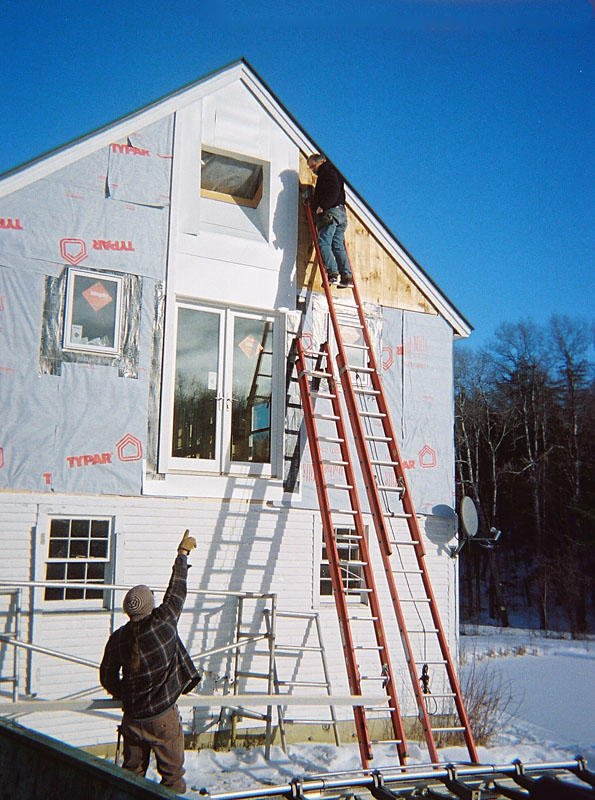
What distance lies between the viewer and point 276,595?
790 centimetres

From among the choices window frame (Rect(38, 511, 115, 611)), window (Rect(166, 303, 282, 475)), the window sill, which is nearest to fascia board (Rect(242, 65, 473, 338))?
window (Rect(166, 303, 282, 475))

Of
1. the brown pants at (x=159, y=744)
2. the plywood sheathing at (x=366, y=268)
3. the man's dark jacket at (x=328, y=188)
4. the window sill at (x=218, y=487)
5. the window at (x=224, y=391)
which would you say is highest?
the man's dark jacket at (x=328, y=188)

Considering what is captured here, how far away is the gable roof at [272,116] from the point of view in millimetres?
7730

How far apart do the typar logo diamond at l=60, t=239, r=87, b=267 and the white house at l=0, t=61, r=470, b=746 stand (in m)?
0.02

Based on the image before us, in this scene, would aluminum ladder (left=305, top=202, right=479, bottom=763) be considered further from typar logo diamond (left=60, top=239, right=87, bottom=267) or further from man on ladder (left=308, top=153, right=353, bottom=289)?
typar logo diamond (left=60, top=239, right=87, bottom=267)

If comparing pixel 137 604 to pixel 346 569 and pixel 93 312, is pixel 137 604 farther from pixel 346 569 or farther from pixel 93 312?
pixel 346 569

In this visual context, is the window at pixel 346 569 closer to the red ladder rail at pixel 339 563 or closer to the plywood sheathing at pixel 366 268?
the red ladder rail at pixel 339 563

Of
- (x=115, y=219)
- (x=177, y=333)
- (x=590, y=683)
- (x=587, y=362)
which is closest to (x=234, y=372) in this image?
(x=177, y=333)

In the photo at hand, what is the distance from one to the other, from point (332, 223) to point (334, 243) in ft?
0.78

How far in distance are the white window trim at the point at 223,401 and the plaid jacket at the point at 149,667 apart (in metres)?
3.08

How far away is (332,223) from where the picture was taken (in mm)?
8852

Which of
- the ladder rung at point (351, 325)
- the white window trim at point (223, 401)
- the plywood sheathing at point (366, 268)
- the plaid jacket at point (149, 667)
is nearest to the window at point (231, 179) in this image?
the plywood sheathing at point (366, 268)

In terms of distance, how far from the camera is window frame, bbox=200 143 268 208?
895 cm

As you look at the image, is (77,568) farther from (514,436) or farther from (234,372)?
(514,436)
